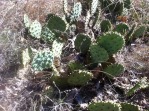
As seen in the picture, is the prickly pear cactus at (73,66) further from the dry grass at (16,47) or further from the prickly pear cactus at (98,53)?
the dry grass at (16,47)

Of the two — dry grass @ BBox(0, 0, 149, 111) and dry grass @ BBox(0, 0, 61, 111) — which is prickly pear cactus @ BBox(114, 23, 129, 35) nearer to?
dry grass @ BBox(0, 0, 149, 111)

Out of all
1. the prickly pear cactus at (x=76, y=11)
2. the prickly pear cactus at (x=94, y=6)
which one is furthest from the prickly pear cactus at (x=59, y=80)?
the prickly pear cactus at (x=94, y=6)

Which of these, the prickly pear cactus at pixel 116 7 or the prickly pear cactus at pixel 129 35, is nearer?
the prickly pear cactus at pixel 129 35

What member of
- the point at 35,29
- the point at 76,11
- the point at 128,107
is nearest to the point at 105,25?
the point at 76,11

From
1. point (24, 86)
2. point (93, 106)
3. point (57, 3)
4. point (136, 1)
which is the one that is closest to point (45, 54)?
point (24, 86)

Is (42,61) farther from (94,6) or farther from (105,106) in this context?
(94,6)

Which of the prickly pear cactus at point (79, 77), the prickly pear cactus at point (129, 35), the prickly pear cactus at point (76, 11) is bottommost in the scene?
the prickly pear cactus at point (79, 77)

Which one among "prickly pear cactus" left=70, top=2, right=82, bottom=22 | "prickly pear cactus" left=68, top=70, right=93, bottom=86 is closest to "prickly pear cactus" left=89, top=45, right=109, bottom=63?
"prickly pear cactus" left=68, top=70, right=93, bottom=86
